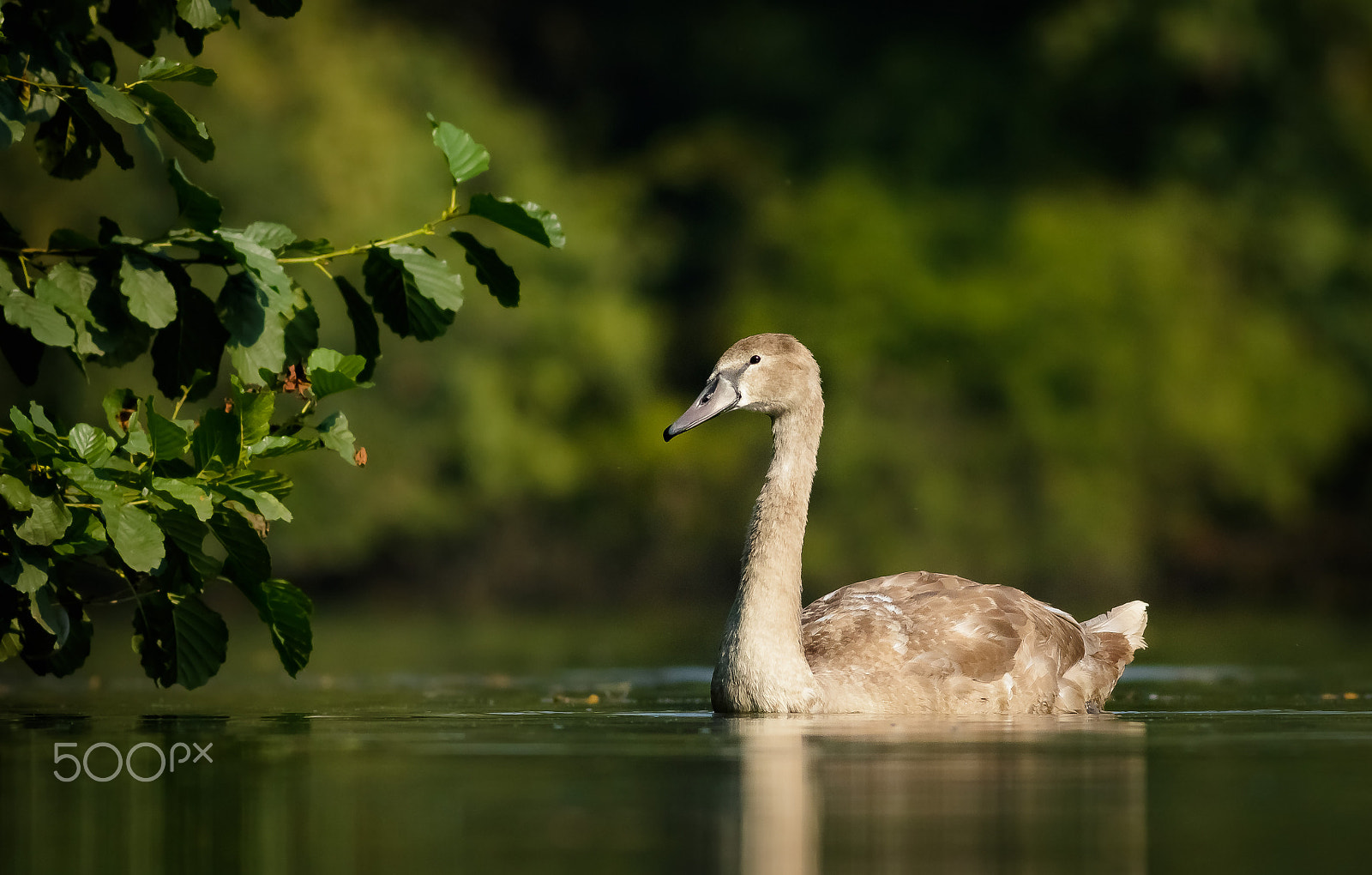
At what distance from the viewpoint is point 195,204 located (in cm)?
704

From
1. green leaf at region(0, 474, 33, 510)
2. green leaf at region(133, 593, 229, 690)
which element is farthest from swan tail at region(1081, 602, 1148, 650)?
green leaf at region(0, 474, 33, 510)

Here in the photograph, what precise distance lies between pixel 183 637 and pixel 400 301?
1.62 m

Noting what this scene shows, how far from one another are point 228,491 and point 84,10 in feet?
5.78

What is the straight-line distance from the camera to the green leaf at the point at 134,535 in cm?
707

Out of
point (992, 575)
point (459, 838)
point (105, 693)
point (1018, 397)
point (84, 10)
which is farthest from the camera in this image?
point (1018, 397)

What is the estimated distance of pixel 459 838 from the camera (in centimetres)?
600

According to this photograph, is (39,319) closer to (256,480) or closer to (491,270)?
(256,480)

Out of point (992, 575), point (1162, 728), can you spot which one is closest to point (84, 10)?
point (1162, 728)

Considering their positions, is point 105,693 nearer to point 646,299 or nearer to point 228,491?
point 228,491

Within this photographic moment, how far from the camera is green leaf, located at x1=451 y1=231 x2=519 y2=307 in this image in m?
7.34

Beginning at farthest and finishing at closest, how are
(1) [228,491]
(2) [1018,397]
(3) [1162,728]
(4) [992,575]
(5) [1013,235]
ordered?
(5) [1013,235] < (2) [1018,397] < (4) [992,575] < (3) [1162,728] < (1) [228,491]

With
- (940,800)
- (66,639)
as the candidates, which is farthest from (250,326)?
(940,800)

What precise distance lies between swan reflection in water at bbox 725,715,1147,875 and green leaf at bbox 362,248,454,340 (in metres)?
1.97

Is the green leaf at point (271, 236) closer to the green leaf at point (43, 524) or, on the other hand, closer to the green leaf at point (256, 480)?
the green leaf at point (256, 480)
